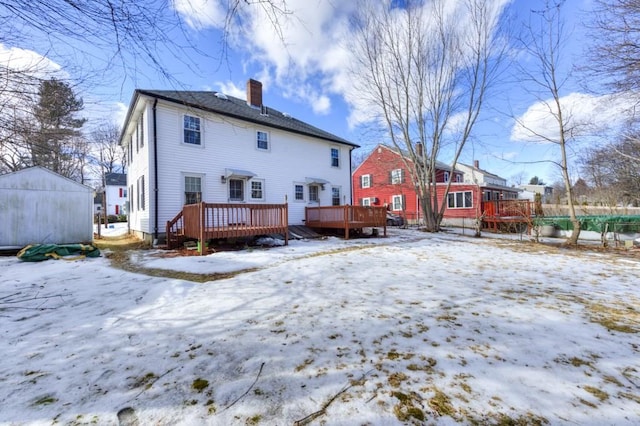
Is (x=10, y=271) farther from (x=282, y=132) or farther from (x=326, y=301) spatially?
(x=282, y=132)

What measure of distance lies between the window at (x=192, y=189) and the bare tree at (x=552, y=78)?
13.3 m

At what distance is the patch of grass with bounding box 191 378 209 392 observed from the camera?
1828 mm

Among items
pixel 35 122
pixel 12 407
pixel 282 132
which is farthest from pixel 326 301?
pixel 282 132

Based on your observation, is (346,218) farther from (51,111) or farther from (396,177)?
(396,177)

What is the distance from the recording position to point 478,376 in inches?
75.9

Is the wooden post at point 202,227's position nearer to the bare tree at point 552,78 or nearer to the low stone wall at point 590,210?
the bare tree at point 552,78

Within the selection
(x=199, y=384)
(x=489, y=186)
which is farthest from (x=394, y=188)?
(x=199, y=384)

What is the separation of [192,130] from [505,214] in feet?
58.2

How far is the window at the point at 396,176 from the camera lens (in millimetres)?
23094

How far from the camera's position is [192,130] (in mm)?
10305

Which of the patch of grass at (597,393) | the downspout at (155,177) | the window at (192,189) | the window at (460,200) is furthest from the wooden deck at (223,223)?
the window at (460,200)

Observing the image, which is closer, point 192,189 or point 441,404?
point 441,404

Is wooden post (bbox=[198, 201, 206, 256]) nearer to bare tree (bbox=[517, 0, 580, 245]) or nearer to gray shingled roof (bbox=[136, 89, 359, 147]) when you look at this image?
gray shingled roof (bbox=[136, 89, 359, 147])

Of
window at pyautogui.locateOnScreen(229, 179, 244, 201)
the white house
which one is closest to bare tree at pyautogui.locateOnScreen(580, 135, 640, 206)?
the white house
